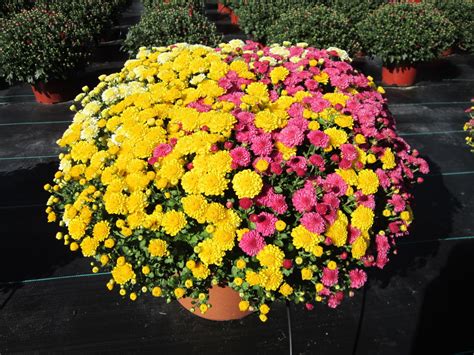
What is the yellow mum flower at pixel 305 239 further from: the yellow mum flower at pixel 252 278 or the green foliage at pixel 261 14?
the green foliage at pixel 261 14

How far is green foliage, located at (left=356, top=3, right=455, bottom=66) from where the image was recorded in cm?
654

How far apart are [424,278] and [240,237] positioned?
2071mm

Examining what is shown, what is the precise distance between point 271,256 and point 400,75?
6.28 metres

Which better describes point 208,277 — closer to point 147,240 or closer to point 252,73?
point 147,240

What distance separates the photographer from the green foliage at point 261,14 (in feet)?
27.3

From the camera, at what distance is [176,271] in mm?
2092

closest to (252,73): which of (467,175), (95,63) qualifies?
(467,175)

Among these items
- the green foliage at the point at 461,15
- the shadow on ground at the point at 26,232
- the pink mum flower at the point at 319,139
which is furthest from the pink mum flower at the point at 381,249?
the green foliage at the point at 461,15

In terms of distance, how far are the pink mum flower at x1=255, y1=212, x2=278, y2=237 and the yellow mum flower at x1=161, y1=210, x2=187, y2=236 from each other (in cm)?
35

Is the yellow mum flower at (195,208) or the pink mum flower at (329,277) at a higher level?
the yellow mum flower at (195,208)

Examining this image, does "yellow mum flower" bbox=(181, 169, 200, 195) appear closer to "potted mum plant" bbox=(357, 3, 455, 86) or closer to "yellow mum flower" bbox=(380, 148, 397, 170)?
"yellow mum flower" bbox=(380, 148, 397, 170)

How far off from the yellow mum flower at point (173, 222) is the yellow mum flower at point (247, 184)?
0.29 metres

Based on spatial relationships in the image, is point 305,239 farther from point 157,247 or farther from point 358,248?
point 157,247

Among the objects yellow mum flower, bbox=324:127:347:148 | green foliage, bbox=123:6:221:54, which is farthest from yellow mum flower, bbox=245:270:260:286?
green foliage, bbox=123:6:221:54
